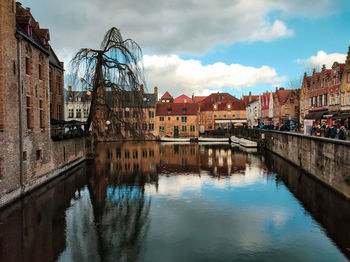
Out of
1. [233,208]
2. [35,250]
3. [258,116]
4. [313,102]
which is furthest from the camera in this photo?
[258,116]

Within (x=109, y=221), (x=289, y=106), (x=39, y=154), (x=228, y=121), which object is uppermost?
(x=289, y=106)

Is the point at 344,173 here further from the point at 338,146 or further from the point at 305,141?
the point at 305,141

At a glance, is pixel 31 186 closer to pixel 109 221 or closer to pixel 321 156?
pixel 109 221

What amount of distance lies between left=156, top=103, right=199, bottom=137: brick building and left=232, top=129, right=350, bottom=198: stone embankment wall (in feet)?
113

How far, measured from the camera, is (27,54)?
15.1 m

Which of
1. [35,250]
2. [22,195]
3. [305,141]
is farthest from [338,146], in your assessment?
[22,195]

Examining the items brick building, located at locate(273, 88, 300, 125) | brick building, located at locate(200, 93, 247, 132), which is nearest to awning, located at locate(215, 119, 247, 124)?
brick building, located at locate(200, 93, 247, 132)

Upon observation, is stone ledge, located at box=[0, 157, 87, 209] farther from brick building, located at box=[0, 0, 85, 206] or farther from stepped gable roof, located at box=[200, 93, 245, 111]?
stepped gable roof, located at box=[200, 93, 245, 111]

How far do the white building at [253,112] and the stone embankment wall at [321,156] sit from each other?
146 feet

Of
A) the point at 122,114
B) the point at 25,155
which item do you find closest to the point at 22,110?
the point at 25,155

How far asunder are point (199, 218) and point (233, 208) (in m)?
2.19

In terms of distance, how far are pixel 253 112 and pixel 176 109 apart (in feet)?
83.1

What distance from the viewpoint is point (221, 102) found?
73062 mm

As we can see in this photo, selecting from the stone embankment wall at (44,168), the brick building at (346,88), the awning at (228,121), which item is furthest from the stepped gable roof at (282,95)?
the stone embankment wall at (44,168)
